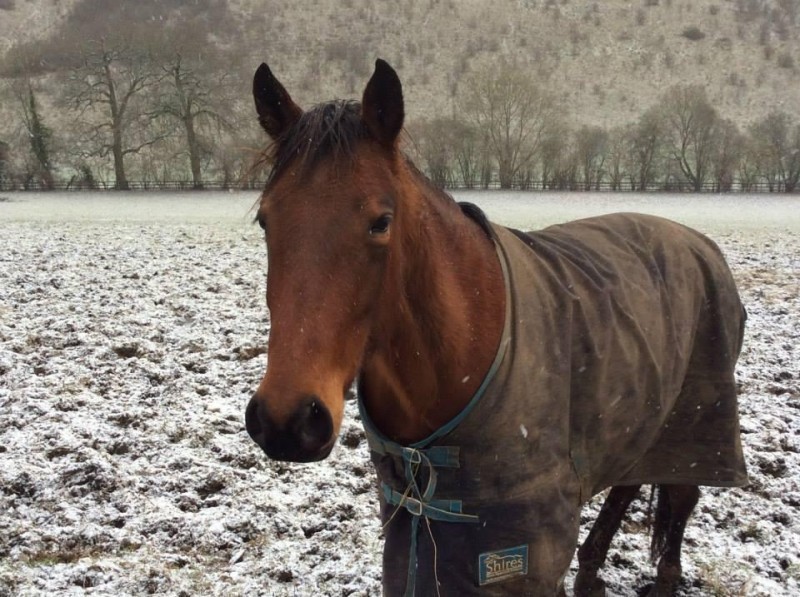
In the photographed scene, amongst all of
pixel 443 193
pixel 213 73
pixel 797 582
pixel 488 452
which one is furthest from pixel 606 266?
pixel 213 73

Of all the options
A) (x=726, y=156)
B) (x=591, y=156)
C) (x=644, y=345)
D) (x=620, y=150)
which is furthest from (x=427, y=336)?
(x=726, y=156)

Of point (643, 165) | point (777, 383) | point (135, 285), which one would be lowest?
point (777, 383)

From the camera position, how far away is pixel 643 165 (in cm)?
2884

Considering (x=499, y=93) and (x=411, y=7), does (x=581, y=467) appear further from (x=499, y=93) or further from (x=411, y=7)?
(x=411, y=7)

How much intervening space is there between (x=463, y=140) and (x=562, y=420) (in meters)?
27.2

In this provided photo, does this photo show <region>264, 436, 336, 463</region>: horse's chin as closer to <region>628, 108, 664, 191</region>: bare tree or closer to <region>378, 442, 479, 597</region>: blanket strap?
<region>378, 442, 479, 597</region>: blanket strap

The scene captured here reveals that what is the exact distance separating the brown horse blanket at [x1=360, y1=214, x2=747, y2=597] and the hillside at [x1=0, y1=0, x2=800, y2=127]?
135 feet

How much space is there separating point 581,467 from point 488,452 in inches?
18.7

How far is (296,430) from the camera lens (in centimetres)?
143

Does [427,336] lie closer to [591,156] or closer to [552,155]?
[552,155]

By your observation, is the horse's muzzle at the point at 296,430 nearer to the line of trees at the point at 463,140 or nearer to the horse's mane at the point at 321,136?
the horse's mane at the point at 321,136

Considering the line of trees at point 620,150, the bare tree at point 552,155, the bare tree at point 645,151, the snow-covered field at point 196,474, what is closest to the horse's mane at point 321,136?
the snow-covered field at point 196,474

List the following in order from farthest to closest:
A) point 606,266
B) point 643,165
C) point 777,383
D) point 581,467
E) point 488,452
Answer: point 643,165, point 777,383, point 606,266, point 581,467, point 488,452

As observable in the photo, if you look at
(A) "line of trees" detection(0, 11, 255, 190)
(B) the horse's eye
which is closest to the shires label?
(B) the horse's eye
